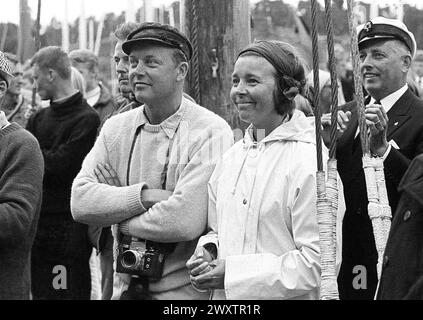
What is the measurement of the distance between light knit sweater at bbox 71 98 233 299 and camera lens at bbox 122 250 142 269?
9cm

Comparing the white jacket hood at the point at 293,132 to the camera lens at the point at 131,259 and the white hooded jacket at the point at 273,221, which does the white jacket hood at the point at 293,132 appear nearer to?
the white hooded jacket at the point at 273,221

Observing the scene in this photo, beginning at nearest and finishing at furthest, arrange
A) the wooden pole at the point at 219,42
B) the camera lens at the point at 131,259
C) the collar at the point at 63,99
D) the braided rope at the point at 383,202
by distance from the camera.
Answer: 1. the braided rope at the point at 383,202
2. the camera lens at the point at 131,259
3. the wooden pole at the point at 219,42
4. the collar at the point at 63,99

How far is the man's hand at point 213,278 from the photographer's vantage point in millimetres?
4785

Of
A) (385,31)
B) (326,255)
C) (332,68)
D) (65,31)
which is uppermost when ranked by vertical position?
(65,31)

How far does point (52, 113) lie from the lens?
810 centimetres

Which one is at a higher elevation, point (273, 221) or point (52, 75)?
point (52, 75)

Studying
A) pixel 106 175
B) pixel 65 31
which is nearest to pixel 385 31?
pixel 106 175

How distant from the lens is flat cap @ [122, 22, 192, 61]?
17.9ft

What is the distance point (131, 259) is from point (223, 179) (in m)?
0.63

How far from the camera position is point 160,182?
5.34 metres

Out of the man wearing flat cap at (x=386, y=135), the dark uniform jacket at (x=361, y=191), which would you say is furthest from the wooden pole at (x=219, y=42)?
the dark uniform jacket at (x=361, y=191)

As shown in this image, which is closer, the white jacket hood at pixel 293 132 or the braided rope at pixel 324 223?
the braided rope at pixel 324 223

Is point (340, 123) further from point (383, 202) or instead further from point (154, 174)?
point (383, 202)

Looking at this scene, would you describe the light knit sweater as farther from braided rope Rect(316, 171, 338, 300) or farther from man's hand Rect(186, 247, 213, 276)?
braided rope Rect(316, 171, 338, 300)
